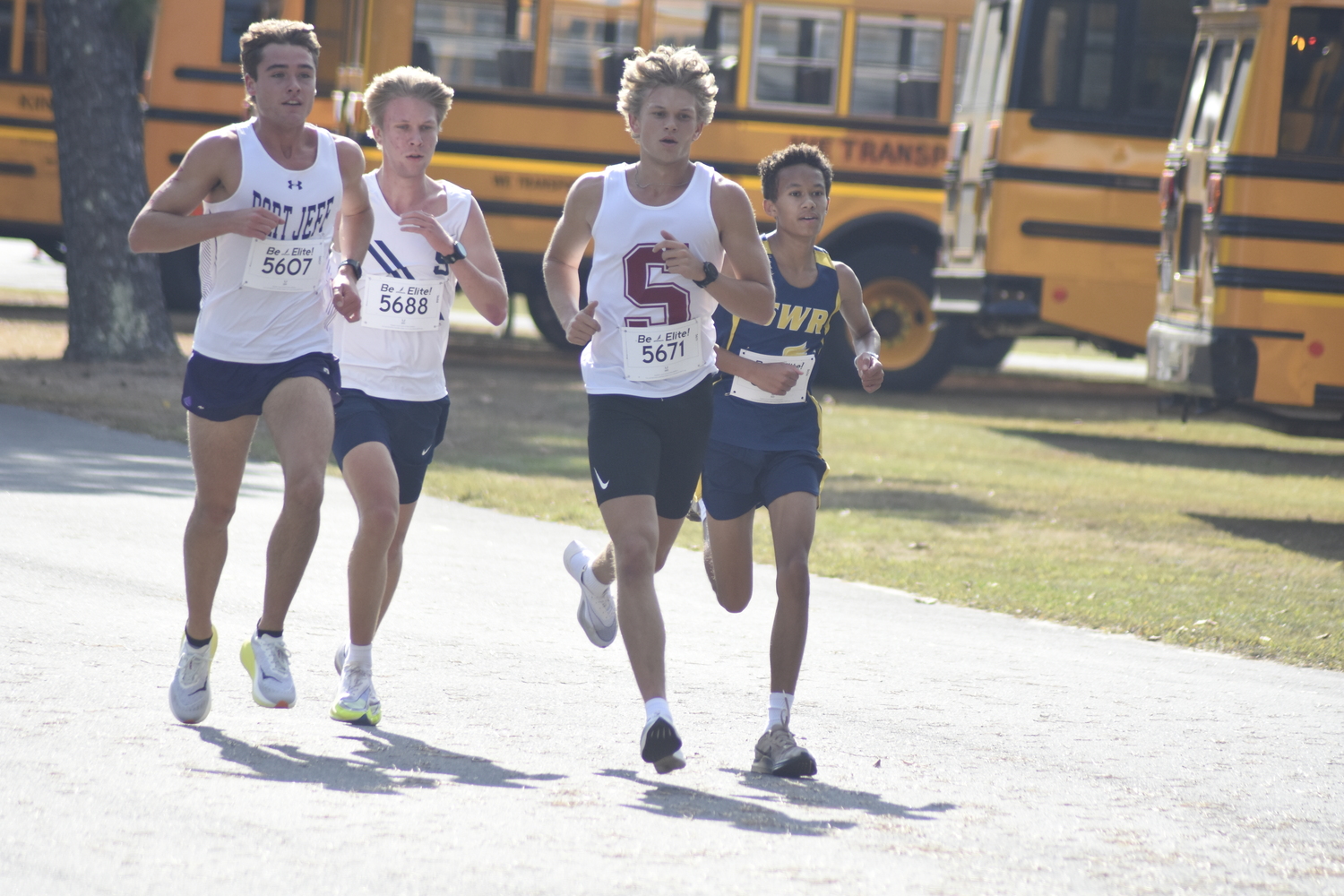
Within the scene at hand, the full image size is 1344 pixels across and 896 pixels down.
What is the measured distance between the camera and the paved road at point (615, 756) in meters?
4.03

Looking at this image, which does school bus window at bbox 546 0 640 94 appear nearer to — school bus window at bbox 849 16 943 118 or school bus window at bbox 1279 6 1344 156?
school bus window at bbox 849 16 943 118

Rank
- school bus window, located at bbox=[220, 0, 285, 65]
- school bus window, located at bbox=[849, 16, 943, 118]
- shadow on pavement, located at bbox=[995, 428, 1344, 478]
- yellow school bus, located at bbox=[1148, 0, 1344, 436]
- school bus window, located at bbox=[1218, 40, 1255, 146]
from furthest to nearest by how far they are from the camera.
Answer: school bus window, located at bbox=[849, 16, 943, 118]
school bus window, located at bbox=[220, 0, 285, 65]
shadow on pavement, located at bbox=[995, 428, 1344, 478]
school bus window, located at bbox=[1218, 40, 1255, 146]
yellow school bus, located at bbox=[1148, 0, 1344, 436]

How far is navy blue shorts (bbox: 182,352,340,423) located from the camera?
517 centimetres

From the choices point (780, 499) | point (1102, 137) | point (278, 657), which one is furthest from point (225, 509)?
point (1102, 137)

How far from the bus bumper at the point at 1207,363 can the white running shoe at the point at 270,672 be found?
680 centimetres

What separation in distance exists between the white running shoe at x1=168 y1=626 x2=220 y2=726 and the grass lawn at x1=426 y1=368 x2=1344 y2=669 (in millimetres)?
3758

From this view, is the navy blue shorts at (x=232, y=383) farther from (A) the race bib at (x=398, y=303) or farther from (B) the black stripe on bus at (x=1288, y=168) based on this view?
(B) the black stripe on bus at (x=1288, y=168)

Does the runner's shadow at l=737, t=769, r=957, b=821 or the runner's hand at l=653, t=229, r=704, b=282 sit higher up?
the runner's hand at l=653, t=229, r=704, b=282

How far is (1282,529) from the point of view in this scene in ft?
34.8

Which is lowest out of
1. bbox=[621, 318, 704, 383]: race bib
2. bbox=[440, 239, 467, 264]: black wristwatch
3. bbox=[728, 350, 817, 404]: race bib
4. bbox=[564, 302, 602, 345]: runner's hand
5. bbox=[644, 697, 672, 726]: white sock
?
bbox=[644, 697, 672, 726]: white sock

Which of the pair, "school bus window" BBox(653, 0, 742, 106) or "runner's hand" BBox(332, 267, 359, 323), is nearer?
"runner's hand" BBox(332, 267, 359, 323)

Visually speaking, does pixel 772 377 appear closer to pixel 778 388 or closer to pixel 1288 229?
pixel 778 388

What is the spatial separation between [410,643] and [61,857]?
2.59 m

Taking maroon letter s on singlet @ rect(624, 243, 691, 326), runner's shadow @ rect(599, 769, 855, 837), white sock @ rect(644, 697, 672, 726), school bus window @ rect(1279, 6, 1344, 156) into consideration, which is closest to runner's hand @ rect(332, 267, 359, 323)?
maroon letter s on singlet @ rect(624, 243, 691, 326)
